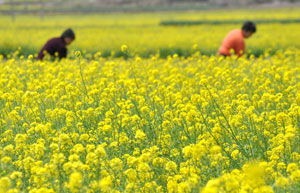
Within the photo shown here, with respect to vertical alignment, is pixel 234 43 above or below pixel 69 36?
below

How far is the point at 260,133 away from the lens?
4578 mm

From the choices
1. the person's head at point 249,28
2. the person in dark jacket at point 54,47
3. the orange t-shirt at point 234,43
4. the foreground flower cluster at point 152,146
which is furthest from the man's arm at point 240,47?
the person in dark jacket at point 54,47

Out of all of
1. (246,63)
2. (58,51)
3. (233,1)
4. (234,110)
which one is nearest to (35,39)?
(58,51)

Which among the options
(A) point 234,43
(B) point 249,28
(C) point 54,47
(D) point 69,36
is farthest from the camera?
(C) point 54,47

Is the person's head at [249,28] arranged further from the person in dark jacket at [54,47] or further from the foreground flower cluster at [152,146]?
the person in dark jacket at [54,47]

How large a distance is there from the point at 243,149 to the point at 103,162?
1.27 metres

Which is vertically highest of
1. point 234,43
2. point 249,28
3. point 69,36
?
point 69,36

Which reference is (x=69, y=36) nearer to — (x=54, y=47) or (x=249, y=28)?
(x=54, y=47)

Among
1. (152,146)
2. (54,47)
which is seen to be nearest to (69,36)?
(54,47)

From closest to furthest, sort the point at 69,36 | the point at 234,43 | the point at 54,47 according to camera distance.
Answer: the point at 69,36
the point at 234,43
the point at 54,47

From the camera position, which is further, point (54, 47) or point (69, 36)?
point (54, 47)

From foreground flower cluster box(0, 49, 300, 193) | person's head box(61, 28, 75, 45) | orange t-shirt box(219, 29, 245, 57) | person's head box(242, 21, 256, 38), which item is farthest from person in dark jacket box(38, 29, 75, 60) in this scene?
person's head box(242, 21, 256, 38)

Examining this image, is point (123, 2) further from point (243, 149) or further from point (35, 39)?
point (243, 149)

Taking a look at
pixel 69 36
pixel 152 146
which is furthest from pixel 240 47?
pixel 152 146
